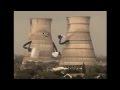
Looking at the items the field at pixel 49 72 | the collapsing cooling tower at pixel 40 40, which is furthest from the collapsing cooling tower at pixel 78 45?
the collapsing cooling tower at pixel 40 40

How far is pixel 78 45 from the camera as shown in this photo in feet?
33.5

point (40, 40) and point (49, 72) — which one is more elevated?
point (40, 40)

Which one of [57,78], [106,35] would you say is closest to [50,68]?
[57,78]

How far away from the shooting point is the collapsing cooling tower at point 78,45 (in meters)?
10.2

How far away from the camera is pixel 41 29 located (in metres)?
10.3

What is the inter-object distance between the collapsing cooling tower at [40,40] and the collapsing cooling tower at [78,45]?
23 cm

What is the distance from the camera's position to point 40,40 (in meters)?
10.3

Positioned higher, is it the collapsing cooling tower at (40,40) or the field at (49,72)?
the collapsing cooling tower at (40,40)

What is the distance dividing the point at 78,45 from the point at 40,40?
53 cm

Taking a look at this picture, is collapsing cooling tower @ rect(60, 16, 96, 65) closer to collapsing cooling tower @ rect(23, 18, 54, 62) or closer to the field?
the field

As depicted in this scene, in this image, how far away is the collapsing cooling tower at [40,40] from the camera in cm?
1023

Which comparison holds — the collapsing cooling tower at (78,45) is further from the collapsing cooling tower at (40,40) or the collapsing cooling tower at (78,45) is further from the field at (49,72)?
the collapsing cooling tower at (40,40)

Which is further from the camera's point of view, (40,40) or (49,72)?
(40,40)

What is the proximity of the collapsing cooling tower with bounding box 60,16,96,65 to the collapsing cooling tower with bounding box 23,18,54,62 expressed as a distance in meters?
0.23
